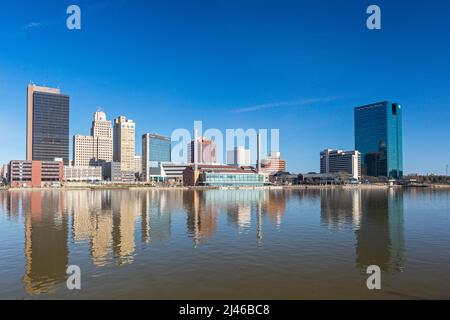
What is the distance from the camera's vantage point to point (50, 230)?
142 ft

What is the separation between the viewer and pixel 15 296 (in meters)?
20.3

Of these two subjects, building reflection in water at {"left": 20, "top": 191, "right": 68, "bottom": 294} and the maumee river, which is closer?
the maumee river

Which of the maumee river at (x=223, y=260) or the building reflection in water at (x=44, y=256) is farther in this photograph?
the building reflection in water at (x=44, y=256)

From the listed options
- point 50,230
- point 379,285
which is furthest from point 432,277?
point 50,230

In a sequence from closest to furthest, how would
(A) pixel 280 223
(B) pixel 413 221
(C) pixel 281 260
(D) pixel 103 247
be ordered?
(C) pixel 281 260 → (D) pixel 103 247 → (A) pixel 280 223 → (B) pixel 413 221

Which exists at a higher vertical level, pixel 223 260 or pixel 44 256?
pixel 44 256

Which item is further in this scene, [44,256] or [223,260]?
[44,256]

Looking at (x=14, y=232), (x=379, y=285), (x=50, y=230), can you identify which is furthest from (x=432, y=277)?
(x=14, y=232)

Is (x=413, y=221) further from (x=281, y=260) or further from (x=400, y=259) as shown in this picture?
(x=281, y=260)

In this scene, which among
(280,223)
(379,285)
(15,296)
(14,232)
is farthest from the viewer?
(280,223)

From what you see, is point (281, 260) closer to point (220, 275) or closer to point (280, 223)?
point (220, 275)

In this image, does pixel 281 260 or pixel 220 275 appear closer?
pixel 220 275
